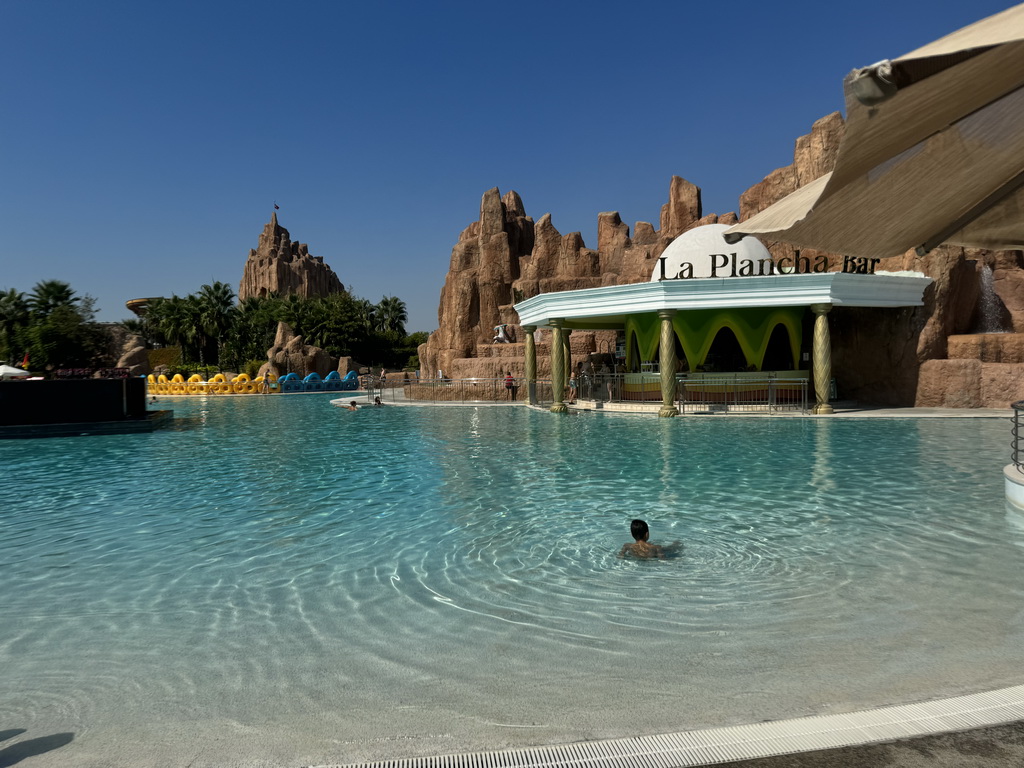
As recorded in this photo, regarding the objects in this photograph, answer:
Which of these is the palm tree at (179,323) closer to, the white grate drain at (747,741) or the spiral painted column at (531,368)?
the spiral painted column at (531,368)

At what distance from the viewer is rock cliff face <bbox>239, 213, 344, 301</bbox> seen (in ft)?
376

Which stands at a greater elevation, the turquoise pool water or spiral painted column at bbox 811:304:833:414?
spiral painted column at bbox 811:304:833:414

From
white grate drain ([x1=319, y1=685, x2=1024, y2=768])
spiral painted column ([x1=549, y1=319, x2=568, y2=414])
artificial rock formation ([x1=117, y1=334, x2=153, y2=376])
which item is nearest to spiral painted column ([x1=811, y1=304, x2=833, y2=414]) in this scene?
spiral painted column ([x1=549, y1=319, x2=568, y2=414])

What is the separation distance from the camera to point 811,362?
83.7 ft

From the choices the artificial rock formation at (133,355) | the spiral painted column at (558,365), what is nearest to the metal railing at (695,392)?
the spiral painted column at (558,365)

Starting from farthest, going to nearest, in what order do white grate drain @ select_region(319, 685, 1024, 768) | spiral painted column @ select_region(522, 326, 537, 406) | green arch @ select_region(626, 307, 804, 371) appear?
spiral painted column @ select_region(522, 326, 537, 406)
green arch @ select_region(626, 307, 804, 371)
white grate drain @ select_region(319, 685, 1024, 768)

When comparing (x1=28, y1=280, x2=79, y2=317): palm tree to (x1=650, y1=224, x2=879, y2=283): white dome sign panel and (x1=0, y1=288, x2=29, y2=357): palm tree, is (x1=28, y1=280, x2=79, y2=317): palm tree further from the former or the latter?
(x1=650, y1=224, x2=879, y2=283): white dome sign panel

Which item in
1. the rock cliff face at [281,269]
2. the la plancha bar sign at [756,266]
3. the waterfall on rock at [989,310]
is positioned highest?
the rock cliff face at [281,269]

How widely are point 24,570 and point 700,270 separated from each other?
22973mm

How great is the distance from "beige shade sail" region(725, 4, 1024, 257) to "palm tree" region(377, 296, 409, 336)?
71230 millimetres

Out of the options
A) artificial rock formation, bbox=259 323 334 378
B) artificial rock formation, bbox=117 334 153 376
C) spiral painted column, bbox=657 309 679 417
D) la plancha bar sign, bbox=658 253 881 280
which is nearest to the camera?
spiral painted column, bbox=657 309 679 417

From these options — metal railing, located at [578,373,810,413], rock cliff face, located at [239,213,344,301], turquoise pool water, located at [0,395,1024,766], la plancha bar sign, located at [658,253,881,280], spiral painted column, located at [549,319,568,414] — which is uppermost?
rock cliff face, located at [239,213,344,301]

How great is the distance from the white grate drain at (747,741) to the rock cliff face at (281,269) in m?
116

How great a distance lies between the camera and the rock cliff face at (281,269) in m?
115
